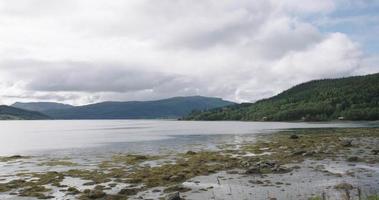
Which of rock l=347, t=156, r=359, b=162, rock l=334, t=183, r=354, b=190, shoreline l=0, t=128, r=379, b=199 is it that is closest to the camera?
rock l=334, t=183, r=354, b=190

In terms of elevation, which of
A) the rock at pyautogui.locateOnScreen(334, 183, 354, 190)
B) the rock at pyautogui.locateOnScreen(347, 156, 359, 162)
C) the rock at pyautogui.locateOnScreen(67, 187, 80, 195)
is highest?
the rock at pyautogui.locateOnScreen(347, 156, 359, 162)

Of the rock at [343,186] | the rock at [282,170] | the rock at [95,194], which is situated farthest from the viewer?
the rock at [282,170]

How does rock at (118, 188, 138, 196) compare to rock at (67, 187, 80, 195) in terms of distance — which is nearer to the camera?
rock at (118, 188, 138, 196)

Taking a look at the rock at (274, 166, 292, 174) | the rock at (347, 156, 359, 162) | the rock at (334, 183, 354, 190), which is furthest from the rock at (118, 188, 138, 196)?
the rock at (347, 156, 359, 162)

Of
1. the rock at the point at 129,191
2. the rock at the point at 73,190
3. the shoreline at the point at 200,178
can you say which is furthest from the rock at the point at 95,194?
the rock at the point at 73,190

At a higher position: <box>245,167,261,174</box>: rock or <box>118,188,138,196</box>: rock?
<box>245,167,261,174</box>: rock

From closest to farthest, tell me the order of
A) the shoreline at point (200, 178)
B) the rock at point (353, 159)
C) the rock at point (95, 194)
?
the rock at point (95, 194) < the shoreline at point (200, 178) < the rock at point (353, 159)

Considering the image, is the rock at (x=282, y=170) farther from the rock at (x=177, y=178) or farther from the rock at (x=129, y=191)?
the rock at (x=129, y=191)

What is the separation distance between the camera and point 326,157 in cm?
6556

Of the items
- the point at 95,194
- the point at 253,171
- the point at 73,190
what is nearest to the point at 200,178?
the point at 253,171

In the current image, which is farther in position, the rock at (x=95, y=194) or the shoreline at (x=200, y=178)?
Result: the shoreline at (x=200, y=178)

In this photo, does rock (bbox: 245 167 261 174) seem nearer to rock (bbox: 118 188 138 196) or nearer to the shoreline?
the shoreline

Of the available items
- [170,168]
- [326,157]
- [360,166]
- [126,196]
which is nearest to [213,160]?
[170,168]

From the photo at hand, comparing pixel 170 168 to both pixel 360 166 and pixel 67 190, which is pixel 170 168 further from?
pixel 360 166
